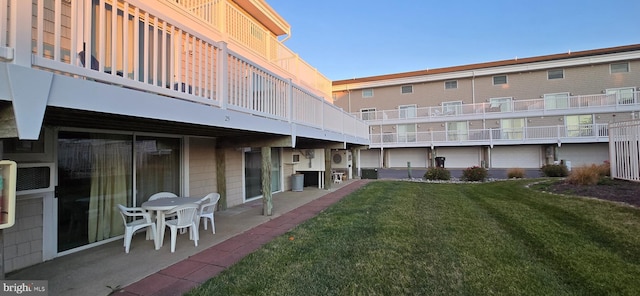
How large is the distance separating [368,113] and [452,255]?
2453 centimetres

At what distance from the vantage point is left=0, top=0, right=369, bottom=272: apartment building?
2271 mm

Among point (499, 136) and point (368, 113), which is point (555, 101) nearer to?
point (499, 136)

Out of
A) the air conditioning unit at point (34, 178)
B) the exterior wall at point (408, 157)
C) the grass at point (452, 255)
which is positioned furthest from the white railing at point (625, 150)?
the exterior wall at point (408, 157)

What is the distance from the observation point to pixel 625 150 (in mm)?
8305

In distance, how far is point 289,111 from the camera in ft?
21.0

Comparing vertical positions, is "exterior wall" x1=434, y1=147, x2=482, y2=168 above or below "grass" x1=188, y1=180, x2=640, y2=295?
above

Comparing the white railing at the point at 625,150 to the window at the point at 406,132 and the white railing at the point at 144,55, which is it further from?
the window at the point at 406,132

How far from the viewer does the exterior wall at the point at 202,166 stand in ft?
21.5

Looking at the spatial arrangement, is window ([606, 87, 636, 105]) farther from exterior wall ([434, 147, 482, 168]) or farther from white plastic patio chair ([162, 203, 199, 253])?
white plastic patio chair ([162, 203, 199, 253])

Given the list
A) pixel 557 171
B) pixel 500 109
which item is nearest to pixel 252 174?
pixel 557 171

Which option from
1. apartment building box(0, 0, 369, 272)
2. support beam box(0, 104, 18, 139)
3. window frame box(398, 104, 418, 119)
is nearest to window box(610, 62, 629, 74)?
window frame box(398, 104, 418, 119)

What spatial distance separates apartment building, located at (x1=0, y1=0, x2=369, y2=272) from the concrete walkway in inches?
18.6

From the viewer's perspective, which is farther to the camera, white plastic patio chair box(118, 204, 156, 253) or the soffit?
the soffit

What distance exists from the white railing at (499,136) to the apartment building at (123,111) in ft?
55.4
